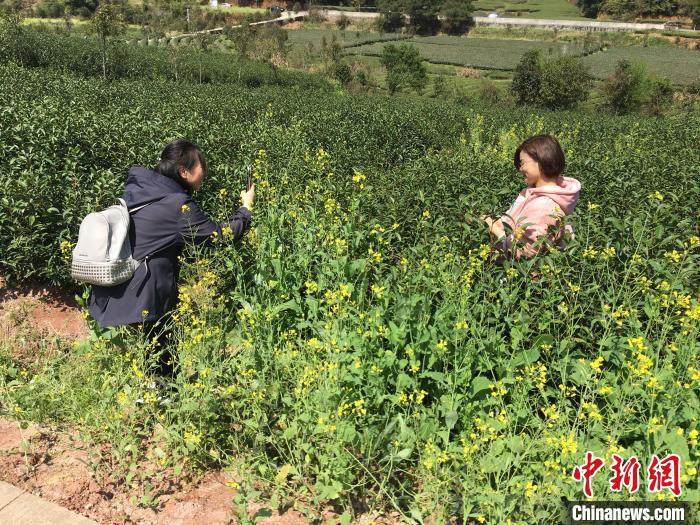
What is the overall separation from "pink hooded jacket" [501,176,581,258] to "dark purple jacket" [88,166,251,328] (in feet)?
7.20

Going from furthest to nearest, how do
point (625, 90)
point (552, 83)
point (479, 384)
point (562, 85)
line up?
point (552, 83), point (562, 85), point (625, 90), point (479, 384)

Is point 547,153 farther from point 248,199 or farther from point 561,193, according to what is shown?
point 248,199

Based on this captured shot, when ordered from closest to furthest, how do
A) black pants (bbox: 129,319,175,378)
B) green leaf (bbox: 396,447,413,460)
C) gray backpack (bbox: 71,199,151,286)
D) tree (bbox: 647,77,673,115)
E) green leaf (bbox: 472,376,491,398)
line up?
green leaf (bbox: 396,447,413,460) → green leaf (bbox: 472,376,491,398) → gray backpack (bbox: 71,199,151,286) → black pants (bbox: 129,319,175,378) → tree (bbox: 647,77,673,115)

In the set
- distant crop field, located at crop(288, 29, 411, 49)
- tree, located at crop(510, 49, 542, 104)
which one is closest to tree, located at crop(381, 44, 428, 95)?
tree, located at crop(510, 49, 542, 104)

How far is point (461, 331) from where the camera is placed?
3.08m

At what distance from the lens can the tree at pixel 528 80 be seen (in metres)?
43.8

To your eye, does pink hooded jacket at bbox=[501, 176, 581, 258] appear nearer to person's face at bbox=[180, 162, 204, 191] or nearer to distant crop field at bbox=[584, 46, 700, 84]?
person's face at bbox=[180, 162, 204, 191]

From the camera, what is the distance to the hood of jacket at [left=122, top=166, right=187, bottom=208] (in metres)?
3.56

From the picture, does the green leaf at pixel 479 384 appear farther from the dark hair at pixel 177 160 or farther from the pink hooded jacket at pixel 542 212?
the dark hair at pixel 177 160

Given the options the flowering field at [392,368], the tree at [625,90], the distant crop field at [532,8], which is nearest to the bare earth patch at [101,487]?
the flowering field at [392,368]

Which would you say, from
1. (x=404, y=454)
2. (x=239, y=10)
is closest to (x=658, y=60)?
(x=239, y=10)

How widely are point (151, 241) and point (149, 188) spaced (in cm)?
37

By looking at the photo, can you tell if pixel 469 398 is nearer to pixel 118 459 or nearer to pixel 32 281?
pixel 118 459

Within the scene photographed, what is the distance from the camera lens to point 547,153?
3688 millimetres
